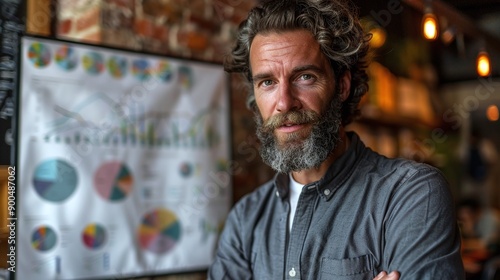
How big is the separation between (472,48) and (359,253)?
3966 millimetres

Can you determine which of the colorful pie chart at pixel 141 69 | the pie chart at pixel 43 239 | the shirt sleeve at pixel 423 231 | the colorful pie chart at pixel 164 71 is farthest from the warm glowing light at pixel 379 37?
the pie chart at pixel 43 239

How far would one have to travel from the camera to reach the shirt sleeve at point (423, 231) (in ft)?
4.32

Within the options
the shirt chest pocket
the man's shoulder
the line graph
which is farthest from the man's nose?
the line graph

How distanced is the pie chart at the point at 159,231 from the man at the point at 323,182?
1.51 ft

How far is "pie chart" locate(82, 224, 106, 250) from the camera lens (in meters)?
1.97

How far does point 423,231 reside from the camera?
135 cm

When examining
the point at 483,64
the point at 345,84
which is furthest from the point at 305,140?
the point at 483,64

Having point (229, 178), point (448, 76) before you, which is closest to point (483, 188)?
point (448, 76)

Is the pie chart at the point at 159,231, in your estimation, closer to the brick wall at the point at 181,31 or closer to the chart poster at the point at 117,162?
the chart poster at the point at 117,162

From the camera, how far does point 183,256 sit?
2252 mm

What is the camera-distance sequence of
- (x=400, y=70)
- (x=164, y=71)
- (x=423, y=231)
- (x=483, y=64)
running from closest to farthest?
(x=423, y=231), (x=164, y=71), (x=483, y=64), (x=400, y=70)

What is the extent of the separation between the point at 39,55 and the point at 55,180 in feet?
1.35

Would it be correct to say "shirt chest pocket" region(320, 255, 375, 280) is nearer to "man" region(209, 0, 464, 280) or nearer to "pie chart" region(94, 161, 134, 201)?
"man" region(209, 0, 464, 280)

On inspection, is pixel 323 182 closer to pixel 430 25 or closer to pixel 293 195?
pixel 293 195
